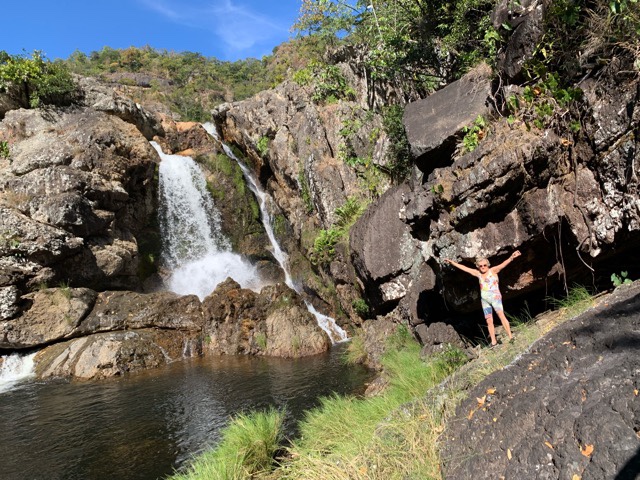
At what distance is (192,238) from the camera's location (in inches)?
874

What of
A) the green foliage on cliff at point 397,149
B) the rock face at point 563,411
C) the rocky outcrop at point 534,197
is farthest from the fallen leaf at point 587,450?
the green foliage on cliff at point 397,149

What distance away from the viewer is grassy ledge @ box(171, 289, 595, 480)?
4.06 meters

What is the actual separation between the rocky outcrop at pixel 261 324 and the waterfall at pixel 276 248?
0.97 m

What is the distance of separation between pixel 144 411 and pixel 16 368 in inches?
322

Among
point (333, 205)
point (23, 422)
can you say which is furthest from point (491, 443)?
point (333, 205)

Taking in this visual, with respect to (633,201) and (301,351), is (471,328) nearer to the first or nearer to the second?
(633,201)

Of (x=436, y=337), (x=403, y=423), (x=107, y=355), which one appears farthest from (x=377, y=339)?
(x=107, y=355)

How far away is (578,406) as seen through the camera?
3.19 m

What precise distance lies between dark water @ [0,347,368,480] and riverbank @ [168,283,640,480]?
193 centimetres

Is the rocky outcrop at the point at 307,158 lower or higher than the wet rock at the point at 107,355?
higher

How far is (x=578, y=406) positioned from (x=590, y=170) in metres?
4.53

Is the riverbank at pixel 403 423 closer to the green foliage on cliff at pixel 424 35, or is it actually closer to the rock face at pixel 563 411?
the rock face at pixel 563 411

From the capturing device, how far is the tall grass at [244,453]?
4.97m

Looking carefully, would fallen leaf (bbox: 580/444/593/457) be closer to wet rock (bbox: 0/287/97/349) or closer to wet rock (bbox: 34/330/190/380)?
wet rock (bbox: 34/330/190/380)
